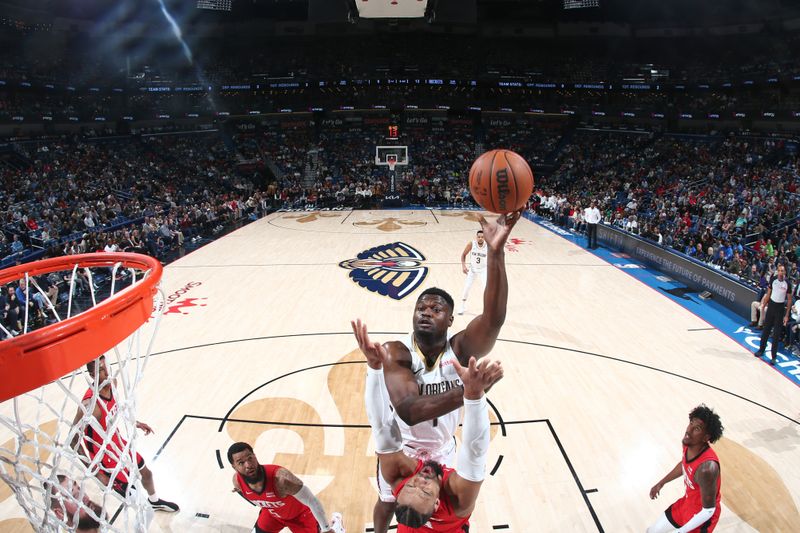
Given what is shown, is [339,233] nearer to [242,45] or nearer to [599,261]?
[599,261]

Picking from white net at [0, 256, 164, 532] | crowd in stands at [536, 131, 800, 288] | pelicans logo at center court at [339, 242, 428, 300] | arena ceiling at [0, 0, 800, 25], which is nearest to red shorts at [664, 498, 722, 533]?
white net at [0, 256, 164, 532]

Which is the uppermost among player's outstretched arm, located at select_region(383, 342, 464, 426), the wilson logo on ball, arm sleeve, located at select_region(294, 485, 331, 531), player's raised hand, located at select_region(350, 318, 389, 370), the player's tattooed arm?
the wilson logo on ball

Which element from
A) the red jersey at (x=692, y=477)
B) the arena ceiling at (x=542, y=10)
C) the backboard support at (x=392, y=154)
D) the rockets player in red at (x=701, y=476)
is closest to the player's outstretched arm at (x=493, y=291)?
the rockets player in red at (x=701, y=476)

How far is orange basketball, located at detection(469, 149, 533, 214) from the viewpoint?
2.97 m

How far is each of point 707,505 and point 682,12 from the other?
126 ft

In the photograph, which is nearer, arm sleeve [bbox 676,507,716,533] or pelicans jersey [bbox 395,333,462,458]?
pelicans jersey [bbox 395,333,462,458]

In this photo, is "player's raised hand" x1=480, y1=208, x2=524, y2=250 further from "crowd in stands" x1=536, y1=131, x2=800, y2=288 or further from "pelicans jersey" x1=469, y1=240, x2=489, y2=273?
"crowd in stands" x1=536, y1=131, x2=800, y2=288

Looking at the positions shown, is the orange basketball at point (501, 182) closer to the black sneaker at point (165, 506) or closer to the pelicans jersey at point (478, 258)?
the black sneaker at point (165, 506)

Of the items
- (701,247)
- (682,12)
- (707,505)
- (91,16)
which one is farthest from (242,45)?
(707,505)

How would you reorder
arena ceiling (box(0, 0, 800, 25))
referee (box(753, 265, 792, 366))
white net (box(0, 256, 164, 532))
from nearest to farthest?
white net (box(0, 256, 164, 532)) < referee (box(753, 265, 792, 366)) < arena ceiling (box(0, 0, 800, 25))

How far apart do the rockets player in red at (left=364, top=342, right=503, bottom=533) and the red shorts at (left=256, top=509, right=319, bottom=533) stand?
1.12m

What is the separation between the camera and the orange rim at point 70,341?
6.11 ft

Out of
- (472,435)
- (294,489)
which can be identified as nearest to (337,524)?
(294,489)

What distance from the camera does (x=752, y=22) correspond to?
30.1m
